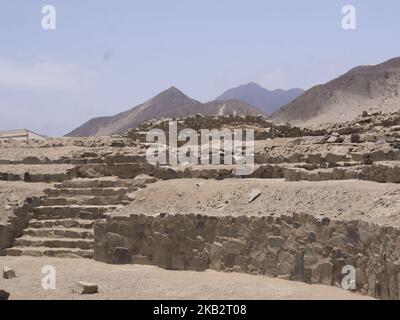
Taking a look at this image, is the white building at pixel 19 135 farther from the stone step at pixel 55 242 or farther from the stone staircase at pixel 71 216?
the stone step at pixel 55 242

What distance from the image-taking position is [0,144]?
Result: 27.9 m

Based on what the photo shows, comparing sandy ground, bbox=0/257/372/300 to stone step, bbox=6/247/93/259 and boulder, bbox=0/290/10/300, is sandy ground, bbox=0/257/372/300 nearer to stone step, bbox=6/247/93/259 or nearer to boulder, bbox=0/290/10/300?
boulder, bbox=0/290/10/300

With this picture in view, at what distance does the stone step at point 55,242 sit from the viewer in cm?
1577

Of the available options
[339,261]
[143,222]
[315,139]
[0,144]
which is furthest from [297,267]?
[0,144]

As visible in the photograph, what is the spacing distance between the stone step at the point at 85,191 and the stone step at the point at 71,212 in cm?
73

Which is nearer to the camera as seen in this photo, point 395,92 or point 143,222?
point 143,222

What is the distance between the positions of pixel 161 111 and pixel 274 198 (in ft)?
152

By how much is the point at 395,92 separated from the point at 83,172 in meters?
35.9

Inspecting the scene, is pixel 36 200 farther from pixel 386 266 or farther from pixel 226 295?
pixel 386 266

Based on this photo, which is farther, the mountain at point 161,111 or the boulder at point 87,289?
the mountain at point 161,111

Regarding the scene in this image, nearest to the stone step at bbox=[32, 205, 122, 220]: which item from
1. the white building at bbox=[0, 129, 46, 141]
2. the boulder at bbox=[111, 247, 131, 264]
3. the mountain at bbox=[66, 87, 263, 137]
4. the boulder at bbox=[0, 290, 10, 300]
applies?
the boulder at bbox=[111, 247, 131, 264]

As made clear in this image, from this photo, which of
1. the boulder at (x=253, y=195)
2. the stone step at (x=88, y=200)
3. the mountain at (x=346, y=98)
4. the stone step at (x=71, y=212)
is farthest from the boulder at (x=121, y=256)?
the mountain at (x=346, y=98)

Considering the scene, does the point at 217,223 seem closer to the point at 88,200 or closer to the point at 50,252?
the point at 50,252

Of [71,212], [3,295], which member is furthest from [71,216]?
[3,295]
